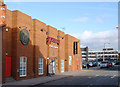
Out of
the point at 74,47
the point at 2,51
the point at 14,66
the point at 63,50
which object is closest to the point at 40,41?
the point at 14,66

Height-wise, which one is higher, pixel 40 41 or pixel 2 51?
pixel 40 41

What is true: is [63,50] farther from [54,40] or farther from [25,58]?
[25,58]

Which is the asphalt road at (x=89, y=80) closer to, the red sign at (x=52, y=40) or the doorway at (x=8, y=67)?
the doorway at (x=8, y=67)

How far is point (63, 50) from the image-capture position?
41875 mm

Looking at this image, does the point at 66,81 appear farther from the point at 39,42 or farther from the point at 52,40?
the point at 52,40

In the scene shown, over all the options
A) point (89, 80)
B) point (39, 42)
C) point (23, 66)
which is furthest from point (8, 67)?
point (89, 80)

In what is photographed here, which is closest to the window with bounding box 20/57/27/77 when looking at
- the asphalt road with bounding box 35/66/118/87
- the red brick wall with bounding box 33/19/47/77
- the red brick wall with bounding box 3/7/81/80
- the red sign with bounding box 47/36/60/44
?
the red brick wall with bounding box 3/7/81/80

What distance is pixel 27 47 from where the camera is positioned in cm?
2639

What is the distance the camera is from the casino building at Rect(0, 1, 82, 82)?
76.8ft

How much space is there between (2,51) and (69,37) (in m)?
25.4

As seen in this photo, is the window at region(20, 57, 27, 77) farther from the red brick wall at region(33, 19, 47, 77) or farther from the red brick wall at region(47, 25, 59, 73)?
the red brick wall at region(47, 25, 59, 73)

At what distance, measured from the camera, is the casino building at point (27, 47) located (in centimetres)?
2342

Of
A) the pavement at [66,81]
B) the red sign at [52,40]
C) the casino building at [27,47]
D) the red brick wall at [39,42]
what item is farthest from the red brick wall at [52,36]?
the pavement at [66,81]

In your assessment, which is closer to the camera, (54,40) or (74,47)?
(54,40)
